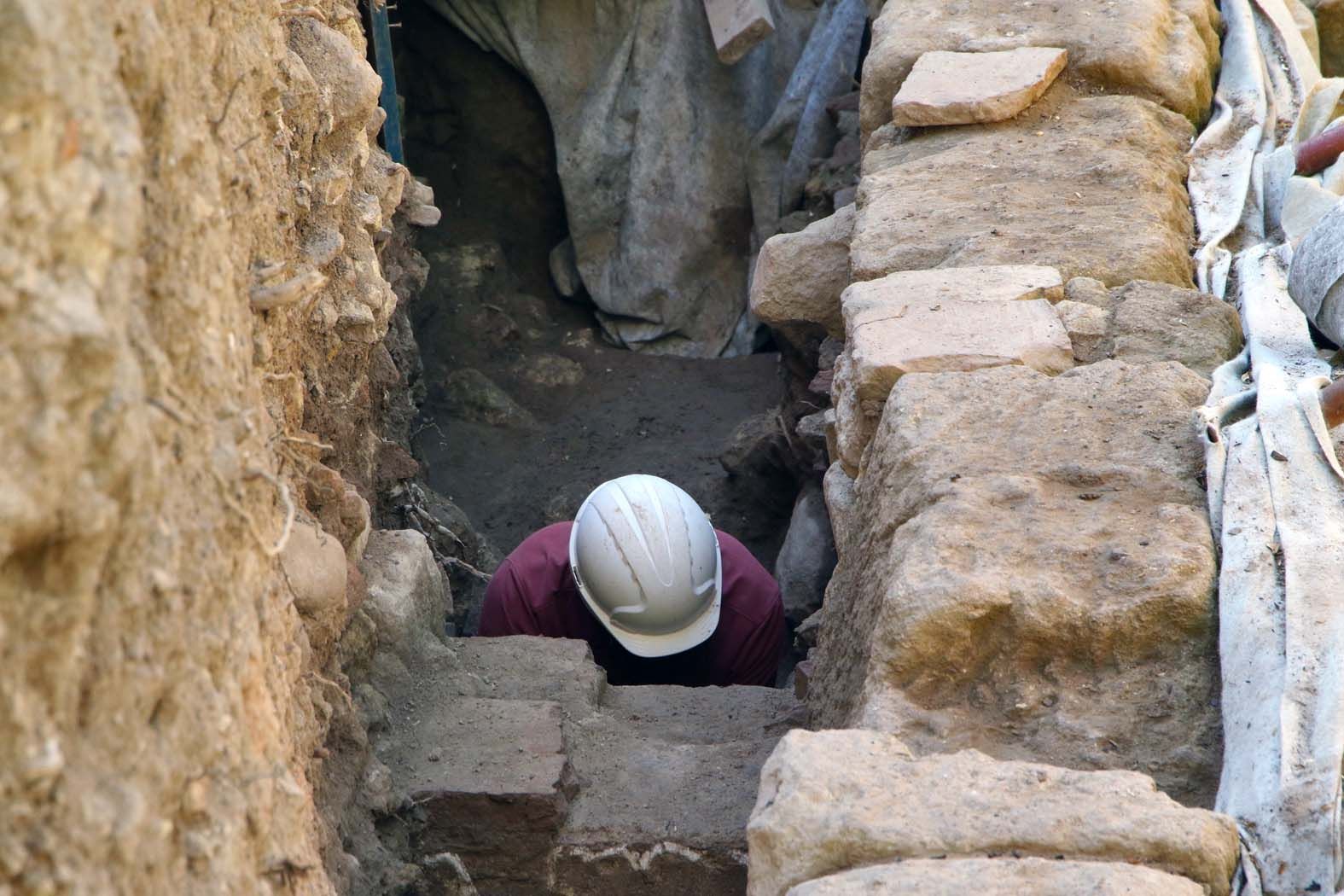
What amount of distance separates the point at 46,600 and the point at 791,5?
675 centimetres

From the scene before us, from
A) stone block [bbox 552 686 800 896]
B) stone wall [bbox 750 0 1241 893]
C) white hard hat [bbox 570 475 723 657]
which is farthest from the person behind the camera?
white hard hat [bbox 570 475 723 657]

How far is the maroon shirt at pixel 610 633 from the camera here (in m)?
4.84

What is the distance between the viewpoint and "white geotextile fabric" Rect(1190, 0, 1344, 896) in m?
2.09

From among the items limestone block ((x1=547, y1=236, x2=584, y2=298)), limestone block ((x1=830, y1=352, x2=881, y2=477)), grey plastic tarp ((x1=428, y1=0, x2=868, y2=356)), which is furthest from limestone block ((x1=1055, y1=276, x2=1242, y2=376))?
limestone block ((x1=547, y1=236, x2=584, y2=298))

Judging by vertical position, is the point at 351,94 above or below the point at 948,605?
above

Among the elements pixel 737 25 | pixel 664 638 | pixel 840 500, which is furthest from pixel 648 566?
pixel 737 25

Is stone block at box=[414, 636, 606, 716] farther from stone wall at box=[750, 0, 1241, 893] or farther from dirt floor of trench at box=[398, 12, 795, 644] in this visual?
dirt floor of trench at box=[398, 12, 795, 644]

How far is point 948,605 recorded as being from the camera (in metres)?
2.47

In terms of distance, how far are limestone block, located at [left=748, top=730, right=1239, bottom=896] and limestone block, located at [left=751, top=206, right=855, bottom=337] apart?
2.31 m

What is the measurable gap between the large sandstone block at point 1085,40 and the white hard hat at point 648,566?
4.56 ft

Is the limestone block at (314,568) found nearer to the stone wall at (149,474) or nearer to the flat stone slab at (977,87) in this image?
the stone wall at (149,474)

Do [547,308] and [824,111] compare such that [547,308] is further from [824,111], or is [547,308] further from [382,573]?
[382,573]

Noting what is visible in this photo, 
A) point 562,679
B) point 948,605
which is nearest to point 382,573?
point 562,679

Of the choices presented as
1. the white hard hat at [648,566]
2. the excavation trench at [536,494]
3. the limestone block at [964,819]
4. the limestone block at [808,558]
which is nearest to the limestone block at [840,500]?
the excavation trench at [536,494]
